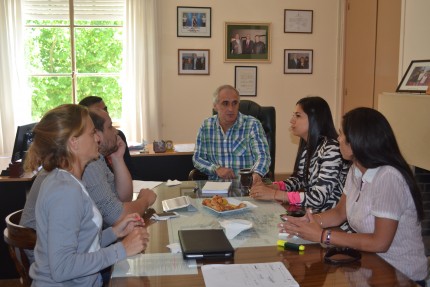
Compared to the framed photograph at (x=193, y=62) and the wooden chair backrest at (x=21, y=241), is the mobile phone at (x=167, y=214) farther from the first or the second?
the framed photograph at (x=193, y=62)

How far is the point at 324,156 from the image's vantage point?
7.72ft

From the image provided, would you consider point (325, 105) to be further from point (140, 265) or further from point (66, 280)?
point (66, 280)

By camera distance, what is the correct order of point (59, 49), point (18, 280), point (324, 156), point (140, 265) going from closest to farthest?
point (140, 265) → point (324, 156) → point (18, 280) → point (59, 49)


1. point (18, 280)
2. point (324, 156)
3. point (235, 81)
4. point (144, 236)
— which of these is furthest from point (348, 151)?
point (235, 81)

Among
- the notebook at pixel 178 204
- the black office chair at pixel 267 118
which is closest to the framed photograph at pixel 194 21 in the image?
the black office chair at pixel 267 118

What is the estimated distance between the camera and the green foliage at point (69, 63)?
5.36m

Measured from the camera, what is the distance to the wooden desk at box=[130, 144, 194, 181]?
3.88 m

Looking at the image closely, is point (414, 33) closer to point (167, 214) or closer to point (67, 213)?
point (167, 214)

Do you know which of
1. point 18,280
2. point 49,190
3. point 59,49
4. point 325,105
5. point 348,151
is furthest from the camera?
point 59,49

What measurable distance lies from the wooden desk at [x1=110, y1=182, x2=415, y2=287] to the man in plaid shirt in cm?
178

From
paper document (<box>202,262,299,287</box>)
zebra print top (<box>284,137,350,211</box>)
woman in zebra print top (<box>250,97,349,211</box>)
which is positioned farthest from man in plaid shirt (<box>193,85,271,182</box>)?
paper document (<box>202,262,299,287</box>)

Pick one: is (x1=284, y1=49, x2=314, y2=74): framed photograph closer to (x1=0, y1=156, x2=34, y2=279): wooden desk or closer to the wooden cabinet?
the wooden cabinet

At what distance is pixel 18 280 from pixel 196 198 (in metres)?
1.63

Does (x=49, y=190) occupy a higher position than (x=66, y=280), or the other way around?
(x=49, y=190)
